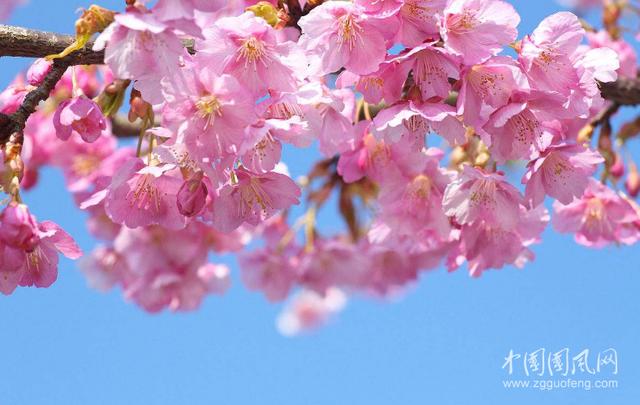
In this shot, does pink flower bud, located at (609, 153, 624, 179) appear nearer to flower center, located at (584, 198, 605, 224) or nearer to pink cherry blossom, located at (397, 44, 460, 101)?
flower center, located at (584, 198, 605, 224)

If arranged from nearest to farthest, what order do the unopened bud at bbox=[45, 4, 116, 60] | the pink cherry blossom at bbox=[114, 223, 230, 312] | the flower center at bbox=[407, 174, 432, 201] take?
the unopened bud at bbox=[45, 4, 116, 60], the flower center at bbox=[407, 174, 432, 201], the pink cherry blossom at bbox=[114, 223, 230, 312]

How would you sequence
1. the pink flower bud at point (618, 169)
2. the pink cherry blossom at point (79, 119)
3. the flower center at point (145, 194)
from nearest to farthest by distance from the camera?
the pink cherry blossom at point (79, 119), the flower center at point (145, 194), the pink flower bud at point (618, 169)

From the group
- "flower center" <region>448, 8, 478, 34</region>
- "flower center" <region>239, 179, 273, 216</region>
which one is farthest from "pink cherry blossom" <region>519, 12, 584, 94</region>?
"flower center" <region>239, 179, 273, 216</region>

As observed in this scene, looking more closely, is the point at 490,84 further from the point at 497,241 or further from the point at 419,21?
the point at 497,241

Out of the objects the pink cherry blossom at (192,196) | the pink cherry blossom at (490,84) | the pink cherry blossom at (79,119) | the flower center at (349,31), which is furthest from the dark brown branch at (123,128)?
the pink cherry blossom at (490,84)

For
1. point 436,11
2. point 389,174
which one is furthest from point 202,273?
point 436,11

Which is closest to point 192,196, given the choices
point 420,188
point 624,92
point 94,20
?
point 94,20

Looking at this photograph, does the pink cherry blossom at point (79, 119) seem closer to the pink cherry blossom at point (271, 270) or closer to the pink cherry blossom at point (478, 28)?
the pink cherry blossom at point (478, 28)

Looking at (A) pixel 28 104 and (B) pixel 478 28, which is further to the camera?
(A) pixel 28 104

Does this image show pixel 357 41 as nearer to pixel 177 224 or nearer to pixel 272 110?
pixel 272 110
